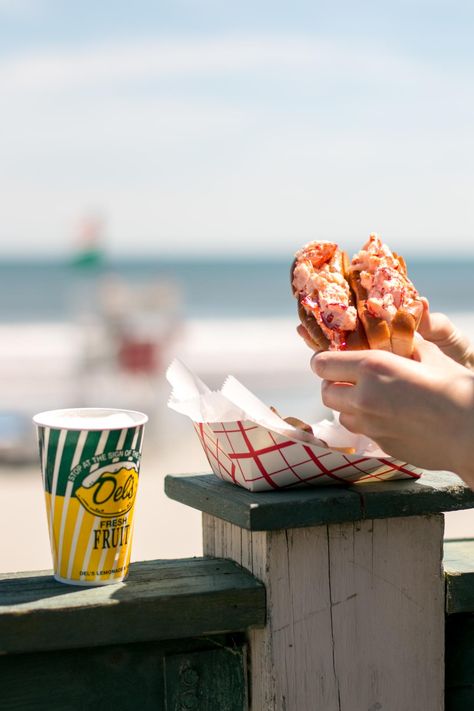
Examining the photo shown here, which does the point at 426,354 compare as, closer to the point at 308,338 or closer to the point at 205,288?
the point at 308,338

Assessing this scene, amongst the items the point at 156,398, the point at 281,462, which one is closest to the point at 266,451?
the point at 281,462

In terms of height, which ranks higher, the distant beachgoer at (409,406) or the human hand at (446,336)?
the human hand at (446,336)

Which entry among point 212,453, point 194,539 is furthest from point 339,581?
point 194,539

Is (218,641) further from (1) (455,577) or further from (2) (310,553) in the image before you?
(1) (455,577)

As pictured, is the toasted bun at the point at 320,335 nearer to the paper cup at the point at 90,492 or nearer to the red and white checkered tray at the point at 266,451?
the red and white checkered tray at the point at 266,451

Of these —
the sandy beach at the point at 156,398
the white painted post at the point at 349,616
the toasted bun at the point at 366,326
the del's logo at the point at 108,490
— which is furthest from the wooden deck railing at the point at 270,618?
the sandy beach at the point at 156,398
